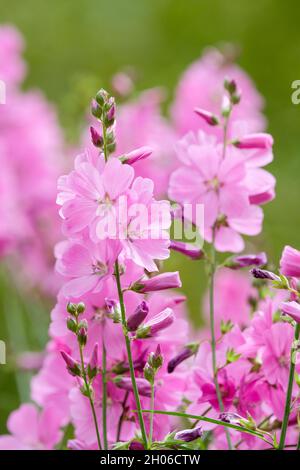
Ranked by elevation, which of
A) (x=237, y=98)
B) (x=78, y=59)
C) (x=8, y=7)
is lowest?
(x=237, y=98)

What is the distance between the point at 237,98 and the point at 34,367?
0.49 metres

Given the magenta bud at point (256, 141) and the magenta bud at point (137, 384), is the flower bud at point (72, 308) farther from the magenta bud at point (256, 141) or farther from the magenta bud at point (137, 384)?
the magenta bud at point (256, 141)

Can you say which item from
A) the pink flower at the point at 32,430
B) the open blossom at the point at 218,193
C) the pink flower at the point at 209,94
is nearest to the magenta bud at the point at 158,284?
the open blossom at the point at 218,193

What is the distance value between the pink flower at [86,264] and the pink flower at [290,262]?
0.13 metres

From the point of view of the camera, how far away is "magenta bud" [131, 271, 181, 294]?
71 cm

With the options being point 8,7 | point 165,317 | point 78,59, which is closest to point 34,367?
point 165,317

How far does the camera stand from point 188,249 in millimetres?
799

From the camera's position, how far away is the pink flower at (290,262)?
0.68 meters

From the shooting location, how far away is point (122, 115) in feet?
4.88

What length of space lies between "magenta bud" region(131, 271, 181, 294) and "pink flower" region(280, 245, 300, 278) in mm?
85

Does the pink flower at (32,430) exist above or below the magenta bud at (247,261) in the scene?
below

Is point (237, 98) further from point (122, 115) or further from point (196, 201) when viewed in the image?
point (122, 115)

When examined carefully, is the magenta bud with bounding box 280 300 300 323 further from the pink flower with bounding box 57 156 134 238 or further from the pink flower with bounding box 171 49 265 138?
the pink flower with bounding box 171 49 265 138
